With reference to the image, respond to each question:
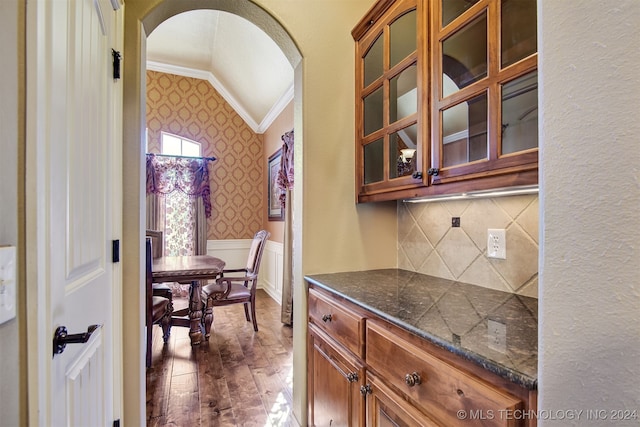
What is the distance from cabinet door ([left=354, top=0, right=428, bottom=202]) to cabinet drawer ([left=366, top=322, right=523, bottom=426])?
0.66m

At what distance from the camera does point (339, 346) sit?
1278mm

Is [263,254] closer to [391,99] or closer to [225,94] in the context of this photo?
[225,94]

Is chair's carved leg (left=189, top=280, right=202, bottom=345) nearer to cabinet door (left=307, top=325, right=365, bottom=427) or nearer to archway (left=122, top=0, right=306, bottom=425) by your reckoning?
archway (left=122, top=0, right=306, bottom=425)

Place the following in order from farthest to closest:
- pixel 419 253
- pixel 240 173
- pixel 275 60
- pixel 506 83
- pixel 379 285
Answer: pixel 240 173, pixel 275 60, pixel 419 253, pixel 379 285, pixel 506 83

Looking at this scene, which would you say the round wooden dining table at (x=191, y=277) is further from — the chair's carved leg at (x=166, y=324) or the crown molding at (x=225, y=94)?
the crown molding at (x=225, y=94)

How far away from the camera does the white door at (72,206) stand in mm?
571

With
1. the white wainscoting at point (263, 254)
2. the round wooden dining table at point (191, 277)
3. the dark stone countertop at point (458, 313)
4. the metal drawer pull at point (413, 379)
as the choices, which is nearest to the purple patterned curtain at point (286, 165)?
the white wainscoting at point (263, 254)

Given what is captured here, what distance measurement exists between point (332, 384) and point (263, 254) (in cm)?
373

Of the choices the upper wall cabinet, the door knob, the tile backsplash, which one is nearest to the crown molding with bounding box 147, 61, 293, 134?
the upper wall cabinet

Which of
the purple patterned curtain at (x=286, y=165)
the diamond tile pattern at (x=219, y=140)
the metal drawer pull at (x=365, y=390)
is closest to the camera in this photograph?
the metal drawer pull at (x=365, y=390)

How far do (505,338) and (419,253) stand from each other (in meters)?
0.90

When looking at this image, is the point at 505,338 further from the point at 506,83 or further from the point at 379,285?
the point at 506,83

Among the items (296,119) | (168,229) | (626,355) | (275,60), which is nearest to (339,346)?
(626,355)

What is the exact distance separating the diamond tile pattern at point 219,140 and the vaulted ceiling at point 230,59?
0.56 feet
